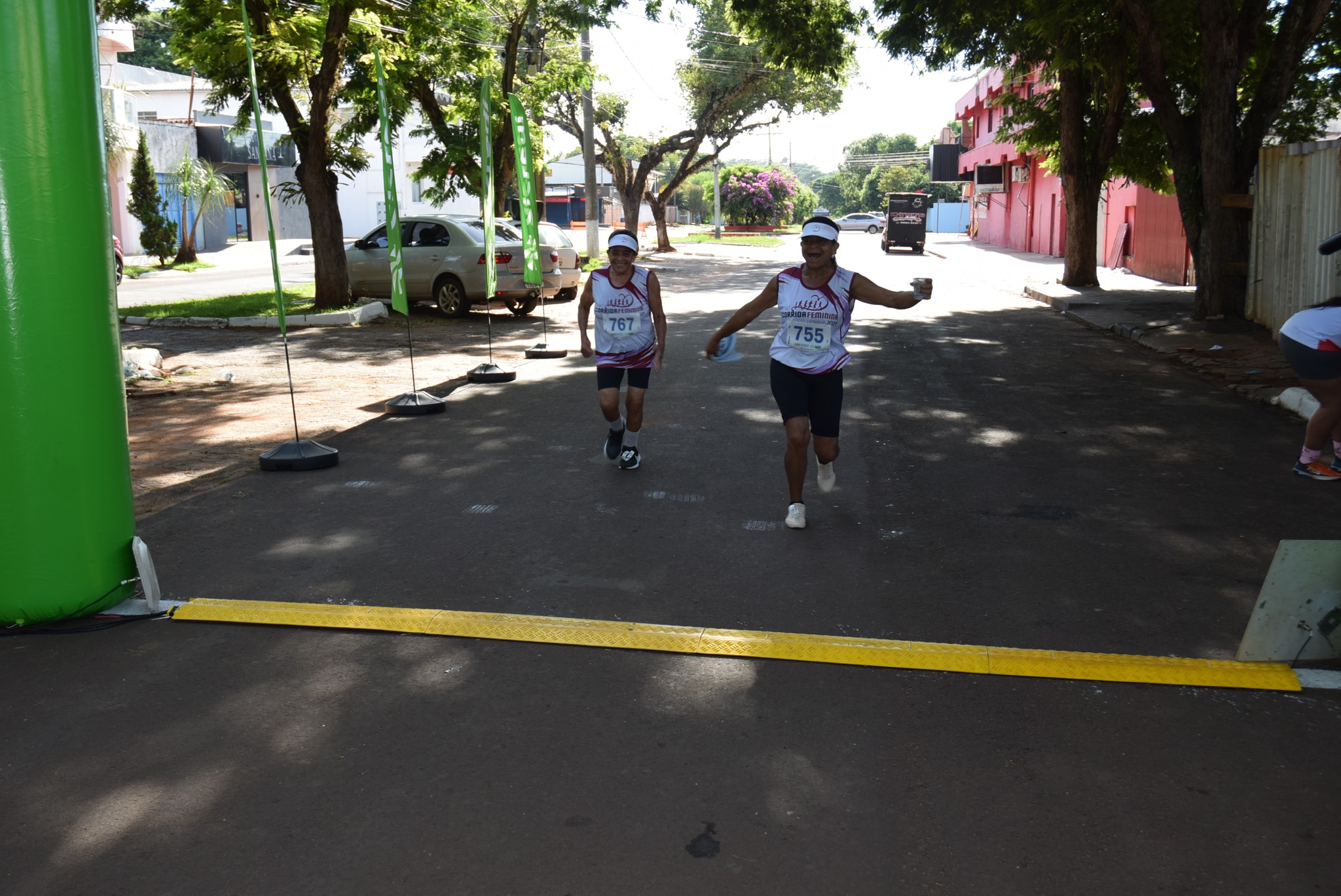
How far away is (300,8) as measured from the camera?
1791 cm

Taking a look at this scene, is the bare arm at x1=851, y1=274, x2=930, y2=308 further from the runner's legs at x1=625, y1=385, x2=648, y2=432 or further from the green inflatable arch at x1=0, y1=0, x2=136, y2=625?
the green inflatable arch at x1=0, y1=0, x2=136, y2=625

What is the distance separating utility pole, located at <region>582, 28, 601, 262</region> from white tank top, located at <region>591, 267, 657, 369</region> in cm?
2314

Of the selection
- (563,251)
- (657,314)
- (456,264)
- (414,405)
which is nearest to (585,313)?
(657,314)

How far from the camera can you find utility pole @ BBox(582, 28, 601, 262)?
100 feet

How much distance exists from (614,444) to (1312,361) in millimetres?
4423

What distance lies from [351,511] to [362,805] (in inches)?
142

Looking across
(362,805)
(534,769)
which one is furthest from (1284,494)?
(362,805)

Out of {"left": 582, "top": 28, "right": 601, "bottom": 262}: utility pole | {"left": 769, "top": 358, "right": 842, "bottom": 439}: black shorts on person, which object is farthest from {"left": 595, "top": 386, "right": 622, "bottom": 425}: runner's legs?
{"left": 582, "top": 28, "right": 601, "bottom": 262}: utility pole

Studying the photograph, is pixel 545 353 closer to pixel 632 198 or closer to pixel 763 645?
pixel 763 645

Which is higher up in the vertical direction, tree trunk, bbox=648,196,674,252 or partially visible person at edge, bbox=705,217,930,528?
tree trunk, bbox=648,196,674,252

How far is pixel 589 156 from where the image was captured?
31312 millimetres

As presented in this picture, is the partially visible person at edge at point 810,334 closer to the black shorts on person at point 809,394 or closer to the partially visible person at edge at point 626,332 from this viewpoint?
the black shorts on person at point 809,394

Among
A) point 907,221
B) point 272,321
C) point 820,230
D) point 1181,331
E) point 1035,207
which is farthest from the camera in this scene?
point 907,221

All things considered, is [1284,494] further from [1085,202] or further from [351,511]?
[1085,202]
